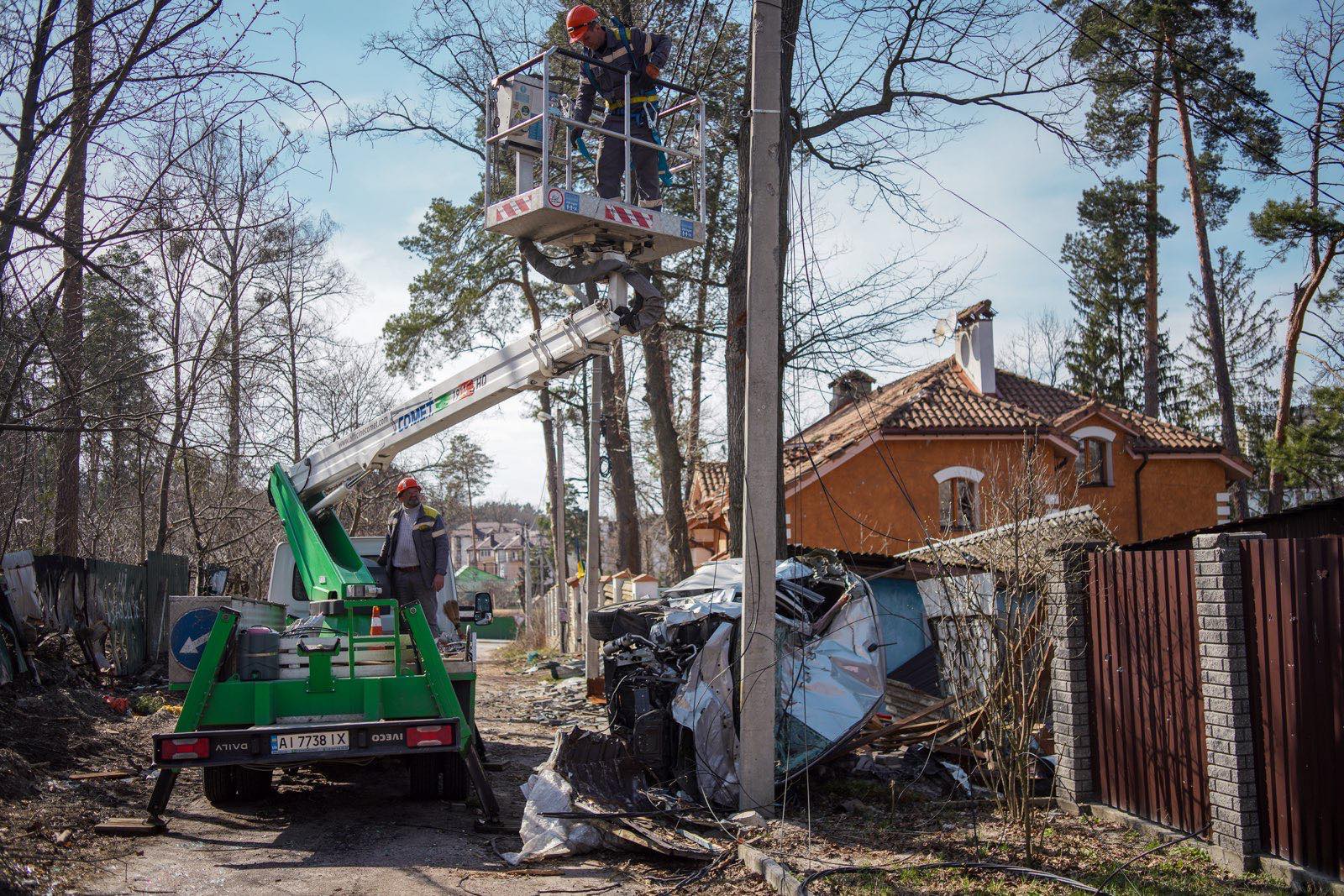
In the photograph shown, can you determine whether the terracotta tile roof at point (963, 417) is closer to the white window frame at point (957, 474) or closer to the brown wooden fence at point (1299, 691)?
the white window frame at point (957, 474)

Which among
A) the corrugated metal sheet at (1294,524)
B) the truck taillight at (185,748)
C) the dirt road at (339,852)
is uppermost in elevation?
the corrugated metal sheet at (1294,524)

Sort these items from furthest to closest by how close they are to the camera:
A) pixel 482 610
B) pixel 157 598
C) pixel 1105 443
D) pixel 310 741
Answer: pixel 1105 443 → pixel 157 598 → pixel 482 610 → pixel 310 741

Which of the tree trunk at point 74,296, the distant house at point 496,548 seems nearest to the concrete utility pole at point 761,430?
the tree trunk at point 74,296

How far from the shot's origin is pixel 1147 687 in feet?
25.3

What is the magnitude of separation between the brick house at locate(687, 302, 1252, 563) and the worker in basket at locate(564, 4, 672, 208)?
589 inches

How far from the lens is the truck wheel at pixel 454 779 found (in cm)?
887

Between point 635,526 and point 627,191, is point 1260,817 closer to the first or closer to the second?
point 627,191

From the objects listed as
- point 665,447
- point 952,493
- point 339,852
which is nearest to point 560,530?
point 665,447

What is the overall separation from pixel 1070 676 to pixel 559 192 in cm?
541

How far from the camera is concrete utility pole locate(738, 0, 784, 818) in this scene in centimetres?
791

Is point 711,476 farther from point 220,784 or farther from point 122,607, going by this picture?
point 220,784

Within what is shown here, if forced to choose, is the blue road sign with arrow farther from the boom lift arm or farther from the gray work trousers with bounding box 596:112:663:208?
the gray work trousers with bounding box 596:112:663:208

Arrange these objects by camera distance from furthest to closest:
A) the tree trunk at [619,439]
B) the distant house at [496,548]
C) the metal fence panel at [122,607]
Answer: the distant house at [496,548], the tree trunk at [619,439], the metal fence panel at [122,607]

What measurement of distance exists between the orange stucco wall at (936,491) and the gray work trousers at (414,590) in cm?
1449
